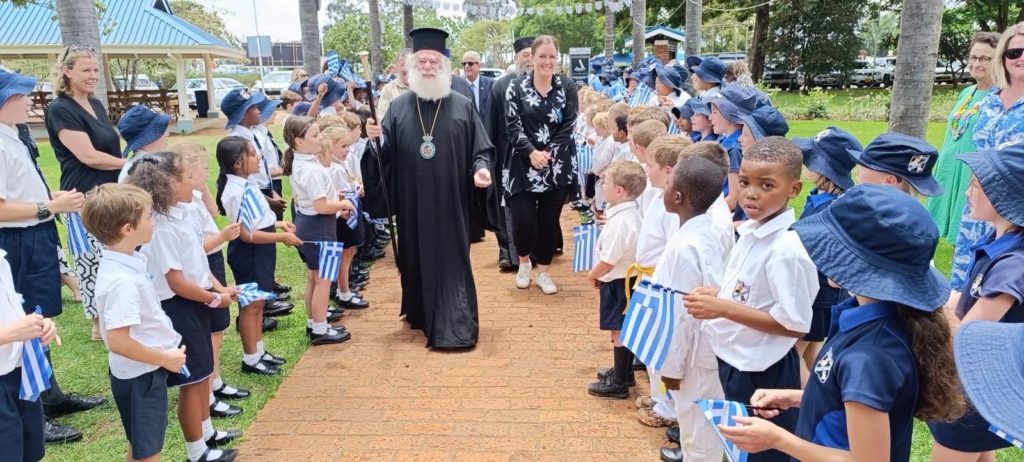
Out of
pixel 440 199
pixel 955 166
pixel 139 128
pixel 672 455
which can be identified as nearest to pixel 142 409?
pixel 139 128

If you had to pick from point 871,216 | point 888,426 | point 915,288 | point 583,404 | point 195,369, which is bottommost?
point 583,404

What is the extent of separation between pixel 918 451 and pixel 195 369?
3.81m

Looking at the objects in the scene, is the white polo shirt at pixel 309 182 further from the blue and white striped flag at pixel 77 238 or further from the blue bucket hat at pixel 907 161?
the blue bucket hat at pixel 907 161

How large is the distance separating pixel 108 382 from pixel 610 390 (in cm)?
346

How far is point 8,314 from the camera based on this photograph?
2627mm

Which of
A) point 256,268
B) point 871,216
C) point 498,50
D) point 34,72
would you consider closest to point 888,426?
point 871,216

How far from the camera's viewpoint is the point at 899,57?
5.46m

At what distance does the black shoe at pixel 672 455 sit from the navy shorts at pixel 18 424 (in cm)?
291

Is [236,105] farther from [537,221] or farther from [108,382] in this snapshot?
[537,221]

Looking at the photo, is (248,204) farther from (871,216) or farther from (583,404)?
(871,216)

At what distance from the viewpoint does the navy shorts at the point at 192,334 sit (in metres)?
3.54

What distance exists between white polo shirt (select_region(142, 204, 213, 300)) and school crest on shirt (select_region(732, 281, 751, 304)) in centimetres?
270

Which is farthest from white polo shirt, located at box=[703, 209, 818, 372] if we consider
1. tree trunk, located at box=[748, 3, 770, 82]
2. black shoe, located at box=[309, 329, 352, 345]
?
tree trunk, located at box=[748, 3, 770, 82]

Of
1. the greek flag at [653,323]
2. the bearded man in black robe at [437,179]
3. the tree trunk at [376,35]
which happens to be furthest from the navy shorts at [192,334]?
the tree trunk at [376,35]
